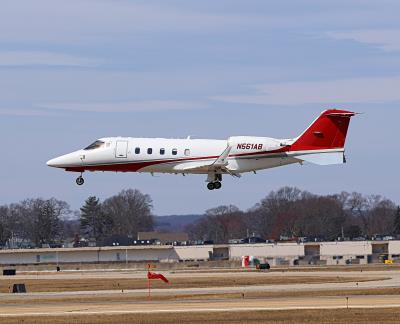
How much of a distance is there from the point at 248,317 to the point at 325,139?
917 inches

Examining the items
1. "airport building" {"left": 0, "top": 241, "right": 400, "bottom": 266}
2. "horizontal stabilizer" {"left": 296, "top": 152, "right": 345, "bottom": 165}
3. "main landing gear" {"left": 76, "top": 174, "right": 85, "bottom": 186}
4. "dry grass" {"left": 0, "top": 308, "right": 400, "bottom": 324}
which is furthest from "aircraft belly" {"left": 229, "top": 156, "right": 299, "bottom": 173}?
"airport building" {"left": 0, "top": 241, "right": 400, "bottom": 266}

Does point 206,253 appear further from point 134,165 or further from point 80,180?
point 134,165

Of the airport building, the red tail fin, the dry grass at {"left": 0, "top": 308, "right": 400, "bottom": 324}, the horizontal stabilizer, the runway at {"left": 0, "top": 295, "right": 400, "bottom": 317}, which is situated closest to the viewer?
the dry grass at {"left": 0, "top": 308, "right": 400, "bottom": 324}

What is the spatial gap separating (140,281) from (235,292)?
21.6m

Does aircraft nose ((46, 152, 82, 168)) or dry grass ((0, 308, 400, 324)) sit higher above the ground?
aircraft nose ((46, 152, 82, 168))

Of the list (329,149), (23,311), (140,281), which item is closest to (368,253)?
(140,281)

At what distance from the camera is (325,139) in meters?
71.0

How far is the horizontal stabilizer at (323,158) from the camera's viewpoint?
70188 millimetres

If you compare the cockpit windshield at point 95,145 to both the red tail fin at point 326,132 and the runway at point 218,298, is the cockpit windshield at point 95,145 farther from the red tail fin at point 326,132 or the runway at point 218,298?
the red tail fin at point 326,132

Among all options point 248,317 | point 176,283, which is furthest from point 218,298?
point 176,283

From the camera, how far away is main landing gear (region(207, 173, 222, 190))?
70.2 metres

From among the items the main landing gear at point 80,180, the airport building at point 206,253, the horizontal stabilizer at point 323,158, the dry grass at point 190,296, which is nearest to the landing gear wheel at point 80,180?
the main landing gear at point 80,180

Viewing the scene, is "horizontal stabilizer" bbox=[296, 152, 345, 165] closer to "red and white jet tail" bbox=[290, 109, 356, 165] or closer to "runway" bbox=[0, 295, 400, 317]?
"red and white jet tail" bbox=[290, 109, 356, 165]

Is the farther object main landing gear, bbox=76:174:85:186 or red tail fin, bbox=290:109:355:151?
main landing gear, bbox=76:174:85:186
